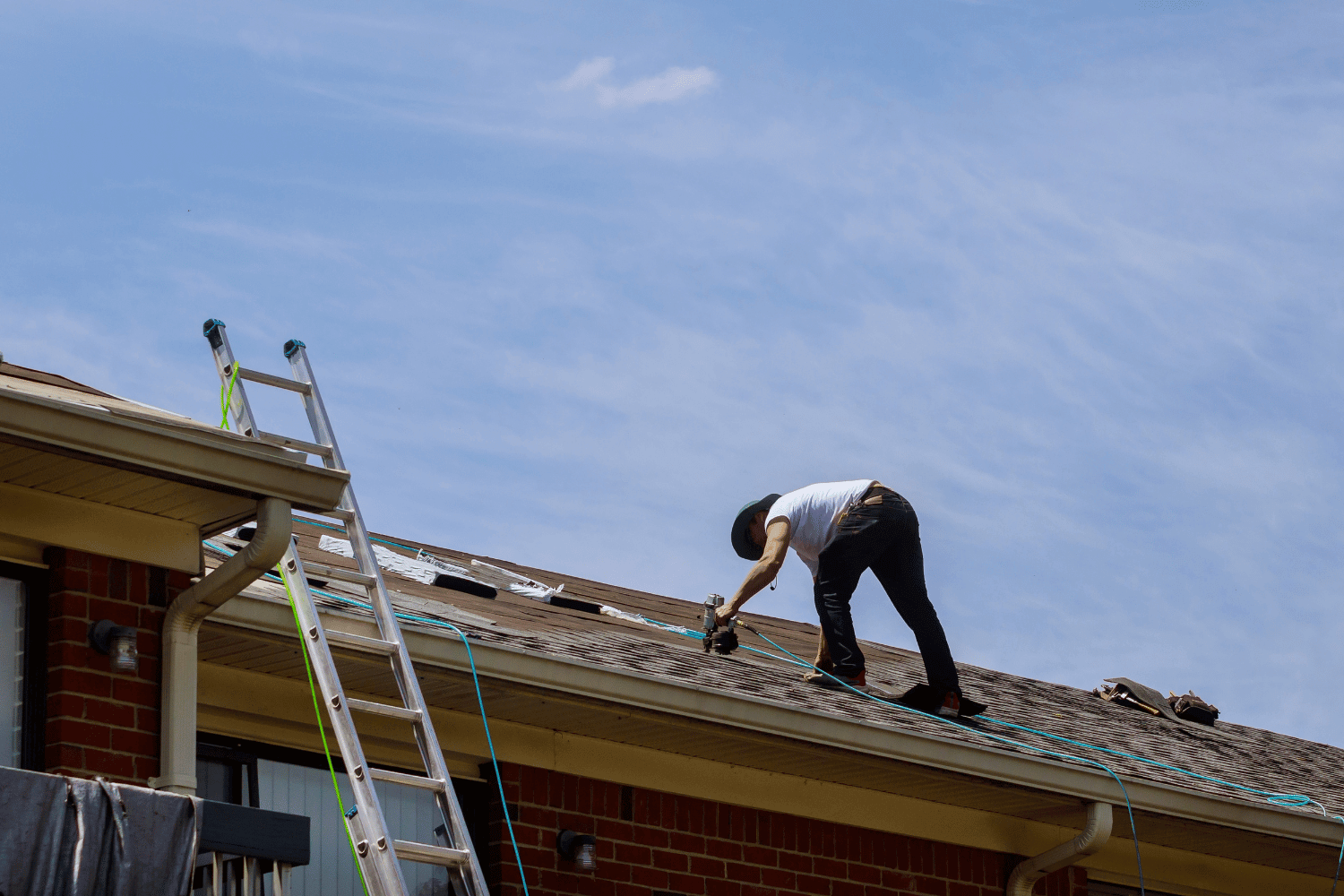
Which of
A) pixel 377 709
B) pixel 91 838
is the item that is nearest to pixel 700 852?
pixel 377 709

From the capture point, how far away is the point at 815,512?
412 inches

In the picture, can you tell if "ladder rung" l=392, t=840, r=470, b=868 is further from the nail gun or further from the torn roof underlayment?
the nail gun

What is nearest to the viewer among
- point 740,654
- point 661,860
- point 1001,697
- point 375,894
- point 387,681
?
point 375,894

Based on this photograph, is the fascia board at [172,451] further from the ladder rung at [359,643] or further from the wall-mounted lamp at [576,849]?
the wall-mounted lamp at [576,849]

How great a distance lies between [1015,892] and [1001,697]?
2.33 m

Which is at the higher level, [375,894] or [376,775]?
[376,775]

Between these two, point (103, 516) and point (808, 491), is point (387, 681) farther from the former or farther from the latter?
point (808, 491)

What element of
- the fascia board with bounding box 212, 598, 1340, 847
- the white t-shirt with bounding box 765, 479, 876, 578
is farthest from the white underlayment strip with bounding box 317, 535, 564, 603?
the fascia board with bounding box 212, 598, 1340, 847

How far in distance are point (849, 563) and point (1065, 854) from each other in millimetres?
1943

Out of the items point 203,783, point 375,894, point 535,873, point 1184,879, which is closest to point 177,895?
point 375,894

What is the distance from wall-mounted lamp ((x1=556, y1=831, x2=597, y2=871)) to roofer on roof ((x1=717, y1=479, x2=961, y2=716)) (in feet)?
6.41

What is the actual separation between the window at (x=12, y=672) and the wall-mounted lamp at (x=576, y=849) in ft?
8.72

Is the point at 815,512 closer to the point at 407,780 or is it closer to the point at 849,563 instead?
the point at 849,563

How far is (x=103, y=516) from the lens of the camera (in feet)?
23.6
